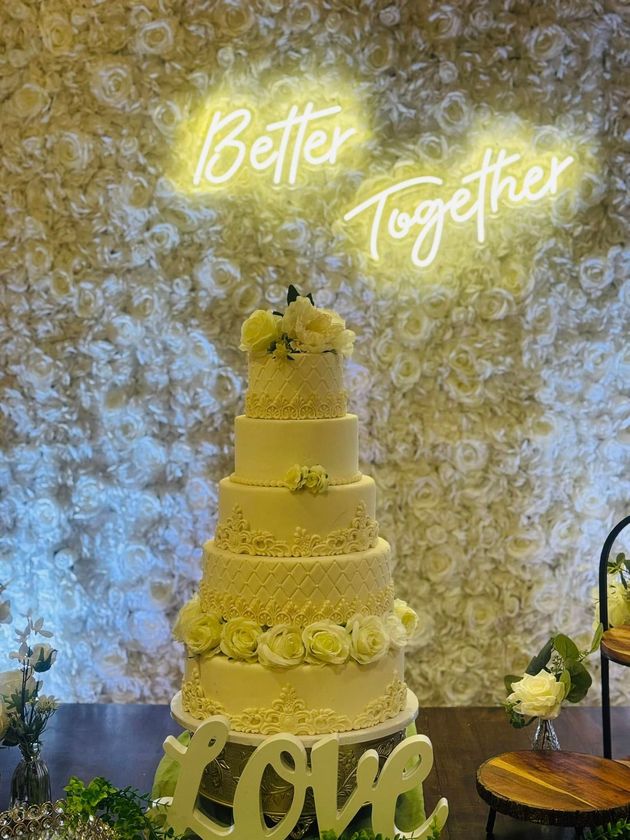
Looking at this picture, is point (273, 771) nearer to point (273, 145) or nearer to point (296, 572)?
point (296, 572)

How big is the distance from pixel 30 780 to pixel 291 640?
0.92 metres

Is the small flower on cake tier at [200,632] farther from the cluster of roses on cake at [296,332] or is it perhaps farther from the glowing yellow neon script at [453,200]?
the glowing yellow neon script at [453,200]

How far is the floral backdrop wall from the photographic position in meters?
4.95

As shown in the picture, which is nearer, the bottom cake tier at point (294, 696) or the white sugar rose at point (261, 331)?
the bottom cake tier at point (294, 696)

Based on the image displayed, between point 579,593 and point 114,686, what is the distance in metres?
2.23

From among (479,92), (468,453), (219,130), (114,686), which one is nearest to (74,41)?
(219,130)

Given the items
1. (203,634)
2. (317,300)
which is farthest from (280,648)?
(317,300)

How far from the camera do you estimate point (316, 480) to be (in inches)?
121

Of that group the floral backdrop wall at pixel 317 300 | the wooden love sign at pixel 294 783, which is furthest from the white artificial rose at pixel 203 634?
the floral backdrop wall at pixel 317 300

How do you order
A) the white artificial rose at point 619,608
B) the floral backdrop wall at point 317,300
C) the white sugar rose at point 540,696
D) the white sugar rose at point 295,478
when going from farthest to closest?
the floral backdrop wall at point 317,300 → the white artificial rose at point 619,608 → the white sugar rose at point 540,696 → the white sugar rose at point 295,478

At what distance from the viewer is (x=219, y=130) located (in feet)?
16.3

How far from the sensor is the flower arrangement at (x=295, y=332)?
313 cm

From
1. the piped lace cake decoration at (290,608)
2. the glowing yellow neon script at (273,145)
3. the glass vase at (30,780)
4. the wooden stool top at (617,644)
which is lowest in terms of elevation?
the glass vase at (30,780)

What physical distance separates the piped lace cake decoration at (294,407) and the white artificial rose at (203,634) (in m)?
0.61
